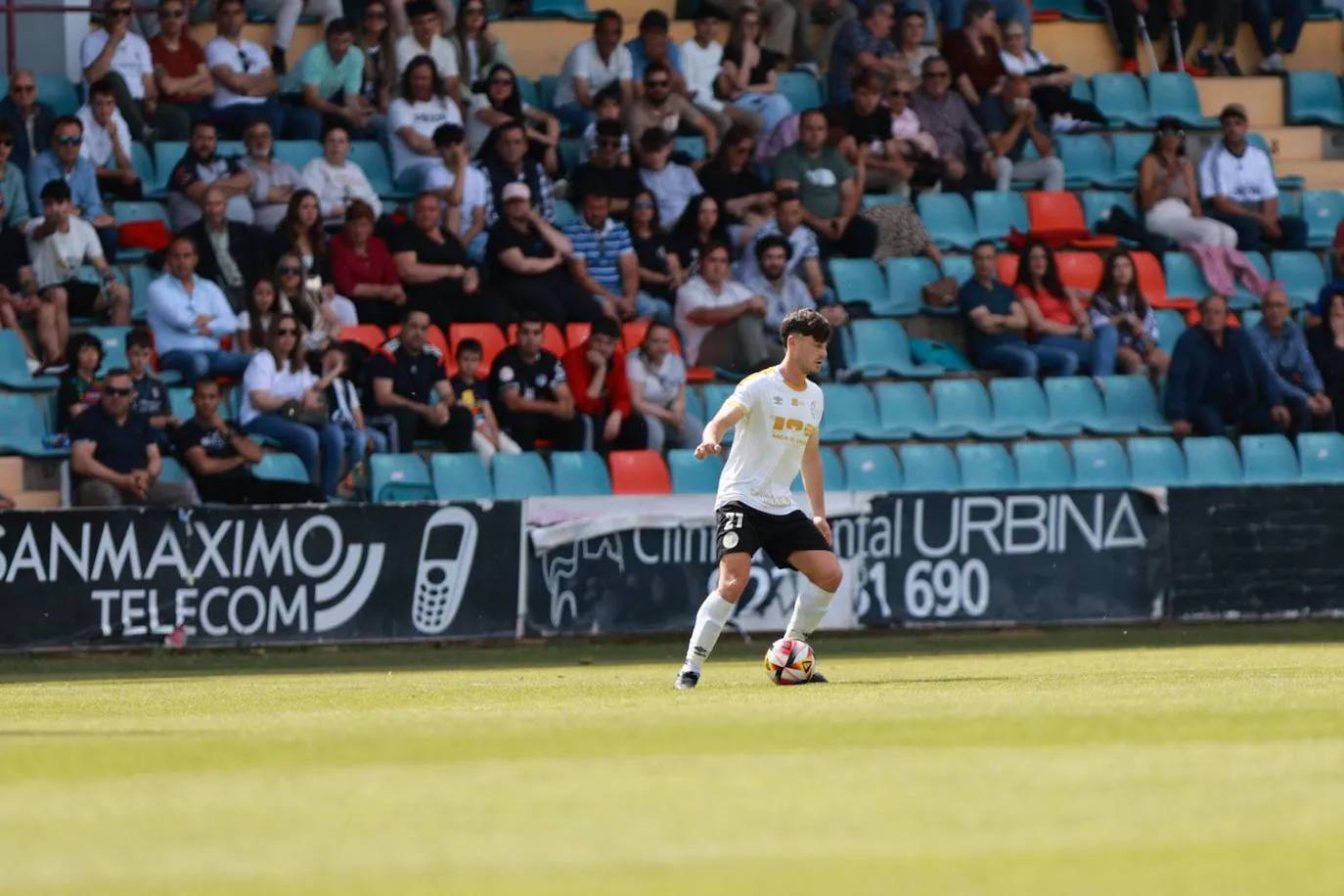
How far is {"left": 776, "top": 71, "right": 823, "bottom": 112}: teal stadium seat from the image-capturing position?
75.3 ft

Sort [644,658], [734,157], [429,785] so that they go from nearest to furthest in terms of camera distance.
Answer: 1. [429,785]
2. [644,658]
3. [734,157]

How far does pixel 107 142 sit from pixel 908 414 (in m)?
7.34

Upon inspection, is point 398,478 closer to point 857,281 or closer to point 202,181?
point 202,181

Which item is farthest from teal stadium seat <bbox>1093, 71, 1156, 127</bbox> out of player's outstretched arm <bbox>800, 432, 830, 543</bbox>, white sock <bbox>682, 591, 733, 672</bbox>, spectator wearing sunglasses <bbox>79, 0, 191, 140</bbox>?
white sock <bbox>682, 591, 733, 672</bbox>

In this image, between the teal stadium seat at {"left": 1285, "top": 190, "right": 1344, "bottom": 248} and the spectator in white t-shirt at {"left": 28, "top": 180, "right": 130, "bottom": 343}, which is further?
the teal stadium seat at {"left": 1285, "top": 190, "right": 1344, "bottom": 248}

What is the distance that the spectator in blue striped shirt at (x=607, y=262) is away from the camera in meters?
20.2

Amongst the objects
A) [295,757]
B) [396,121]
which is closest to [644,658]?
[396,121]

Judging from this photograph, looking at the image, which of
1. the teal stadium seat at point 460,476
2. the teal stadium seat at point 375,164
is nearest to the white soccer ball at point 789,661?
the teal stadium seat at point 460,476

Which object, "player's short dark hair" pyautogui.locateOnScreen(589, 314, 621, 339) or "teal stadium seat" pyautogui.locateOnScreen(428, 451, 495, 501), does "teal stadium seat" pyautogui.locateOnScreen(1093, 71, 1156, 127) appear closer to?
"player's short dark hair" pyautogui.locateOnScreen(589, 314, 621, 339)

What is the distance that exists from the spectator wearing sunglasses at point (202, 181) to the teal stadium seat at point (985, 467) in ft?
21.2

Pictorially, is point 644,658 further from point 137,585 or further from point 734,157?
point 734,157

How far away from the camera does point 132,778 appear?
308 inches

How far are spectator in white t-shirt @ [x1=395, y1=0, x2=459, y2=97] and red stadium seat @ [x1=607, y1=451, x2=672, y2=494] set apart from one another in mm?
4102

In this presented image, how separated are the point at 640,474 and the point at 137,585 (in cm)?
422
